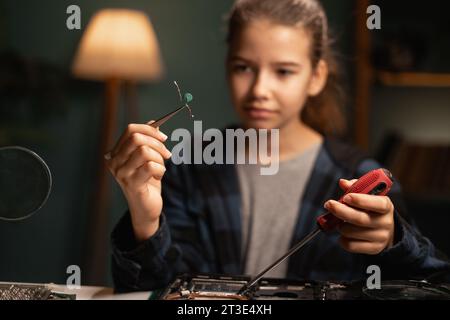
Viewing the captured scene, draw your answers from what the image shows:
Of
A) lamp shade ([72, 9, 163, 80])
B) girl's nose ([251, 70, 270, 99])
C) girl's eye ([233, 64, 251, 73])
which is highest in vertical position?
lamp shade ([72, 9, 163, 80])

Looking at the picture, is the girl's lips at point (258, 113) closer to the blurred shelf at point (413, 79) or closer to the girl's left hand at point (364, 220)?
the girl's left hand at point (364, 220)

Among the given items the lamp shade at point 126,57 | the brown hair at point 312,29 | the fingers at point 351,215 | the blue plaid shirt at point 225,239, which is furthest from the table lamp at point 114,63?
the fingers at point 351,215

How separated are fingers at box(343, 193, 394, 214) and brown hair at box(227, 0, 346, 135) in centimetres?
25

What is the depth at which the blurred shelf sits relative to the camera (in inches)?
61.1

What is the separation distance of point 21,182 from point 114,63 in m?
0.96

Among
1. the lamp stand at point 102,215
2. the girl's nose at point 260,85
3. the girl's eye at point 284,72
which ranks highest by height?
the girl's eye at point 284,72

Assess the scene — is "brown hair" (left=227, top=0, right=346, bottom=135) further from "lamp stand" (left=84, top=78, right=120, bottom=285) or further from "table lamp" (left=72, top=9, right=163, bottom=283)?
"table lamp" (left=72, top=9, right=163, bottom=283)

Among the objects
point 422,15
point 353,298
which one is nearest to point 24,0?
point 422,15

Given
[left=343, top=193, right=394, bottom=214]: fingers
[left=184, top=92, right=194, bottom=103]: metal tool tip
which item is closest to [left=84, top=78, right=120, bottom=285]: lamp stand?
[left=184, top=92, right=194, bottom=103]: metal tool tip

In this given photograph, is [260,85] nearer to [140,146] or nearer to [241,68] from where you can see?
[241,68]

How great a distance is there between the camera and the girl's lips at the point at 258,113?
2.22 ft

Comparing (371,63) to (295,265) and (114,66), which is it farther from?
(295,265)

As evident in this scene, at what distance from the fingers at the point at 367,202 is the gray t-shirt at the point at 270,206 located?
23 centimetres

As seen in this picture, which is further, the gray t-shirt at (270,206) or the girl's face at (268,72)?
the gray t-shirt at (270,206)
